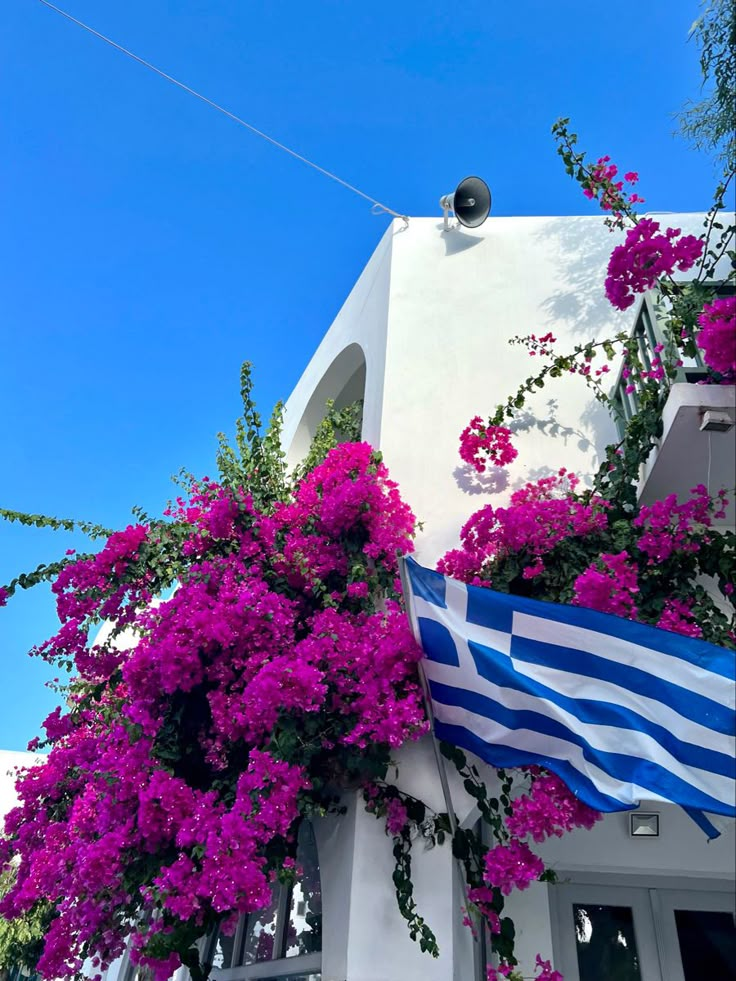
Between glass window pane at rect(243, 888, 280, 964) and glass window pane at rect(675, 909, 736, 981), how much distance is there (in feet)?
7.61

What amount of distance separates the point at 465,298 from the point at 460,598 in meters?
2.90

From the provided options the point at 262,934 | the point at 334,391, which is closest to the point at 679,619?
the point at 262,934

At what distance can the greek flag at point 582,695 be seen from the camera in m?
2.50

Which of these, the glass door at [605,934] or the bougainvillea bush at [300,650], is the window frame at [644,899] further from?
the bougainvillea bush at [300,650]

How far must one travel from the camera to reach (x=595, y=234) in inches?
212

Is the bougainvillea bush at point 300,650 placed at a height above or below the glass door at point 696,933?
above

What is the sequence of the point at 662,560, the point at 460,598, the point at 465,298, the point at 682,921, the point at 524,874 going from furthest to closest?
the point at 465,298 < the point at 682,921 < the point at 662,560 < the point at 460,598 < the point at 524,874

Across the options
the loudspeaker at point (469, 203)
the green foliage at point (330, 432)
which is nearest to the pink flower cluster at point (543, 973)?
the green foliage at point (330, 432)

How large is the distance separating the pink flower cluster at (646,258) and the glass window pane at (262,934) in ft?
13.3

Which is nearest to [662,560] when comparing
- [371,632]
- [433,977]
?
[371,632]

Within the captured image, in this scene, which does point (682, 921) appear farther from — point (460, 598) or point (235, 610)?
point (235, 610)

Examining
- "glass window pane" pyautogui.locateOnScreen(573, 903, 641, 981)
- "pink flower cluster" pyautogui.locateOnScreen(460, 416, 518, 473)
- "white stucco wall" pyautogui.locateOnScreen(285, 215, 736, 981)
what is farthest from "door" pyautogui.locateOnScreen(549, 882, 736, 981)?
"pink flower cluster" pyautogui.locateOnScreen(460, 416, 518, 473)

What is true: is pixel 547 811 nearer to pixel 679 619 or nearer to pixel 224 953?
pixel 679 619

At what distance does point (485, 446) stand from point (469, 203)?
234 cm
